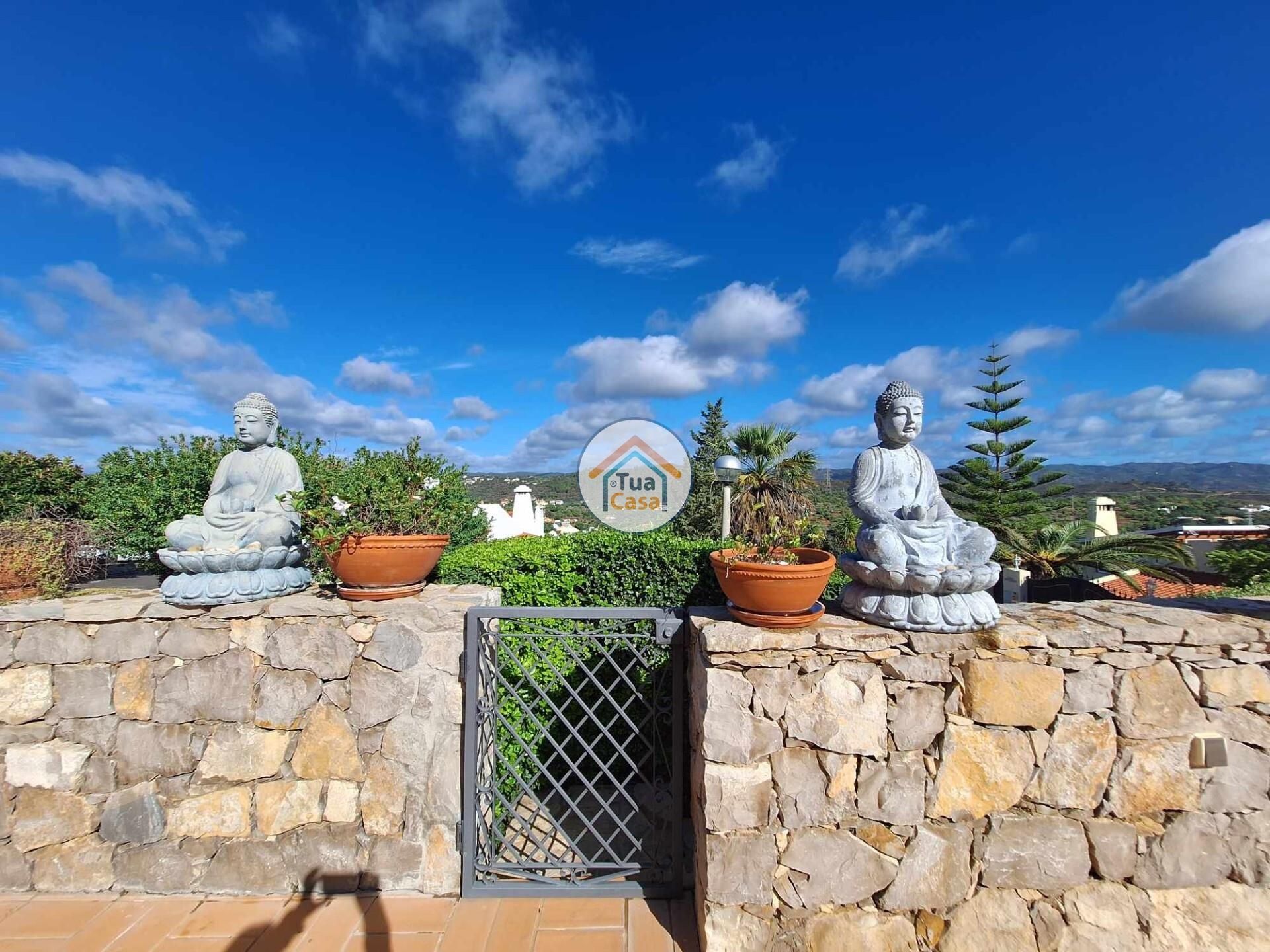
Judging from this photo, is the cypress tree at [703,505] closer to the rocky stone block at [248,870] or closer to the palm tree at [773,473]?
the palm tree at [773,473]

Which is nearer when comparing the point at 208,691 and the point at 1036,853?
the point at 1036,853

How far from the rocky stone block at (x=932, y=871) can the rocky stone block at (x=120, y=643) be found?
301 centimetres

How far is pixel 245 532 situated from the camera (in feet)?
6.86

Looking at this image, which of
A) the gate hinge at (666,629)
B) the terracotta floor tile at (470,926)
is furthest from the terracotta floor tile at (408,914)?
the gate hinge at (666,629)

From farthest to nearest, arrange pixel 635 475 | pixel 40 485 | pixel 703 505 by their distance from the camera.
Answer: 1. pixel 703 505
2. pixel 40 485
3. pixel 635 475

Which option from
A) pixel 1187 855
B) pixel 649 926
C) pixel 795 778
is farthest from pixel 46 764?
pixel 1187 855

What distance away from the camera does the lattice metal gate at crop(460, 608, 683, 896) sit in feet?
6.72

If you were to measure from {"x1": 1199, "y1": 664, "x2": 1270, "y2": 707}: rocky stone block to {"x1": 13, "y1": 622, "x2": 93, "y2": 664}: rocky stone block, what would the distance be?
4.26 m

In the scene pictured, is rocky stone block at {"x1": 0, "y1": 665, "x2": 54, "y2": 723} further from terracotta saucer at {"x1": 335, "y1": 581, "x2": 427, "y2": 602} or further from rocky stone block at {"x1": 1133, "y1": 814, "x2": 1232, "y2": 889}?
rocky stone block at {"x1": 1133, "y1": 814, "x2": 1232, "y2": 889}

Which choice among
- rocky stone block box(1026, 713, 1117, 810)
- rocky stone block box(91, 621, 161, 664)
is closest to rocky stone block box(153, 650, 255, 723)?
rocky stone block box(91, 621, 161, 664)

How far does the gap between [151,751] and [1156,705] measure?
3865 millimetres

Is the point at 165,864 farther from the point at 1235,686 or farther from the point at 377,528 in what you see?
the point at 1235,686

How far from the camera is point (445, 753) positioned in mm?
2041

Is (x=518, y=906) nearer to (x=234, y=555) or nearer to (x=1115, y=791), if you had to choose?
(x=234, y=555)
